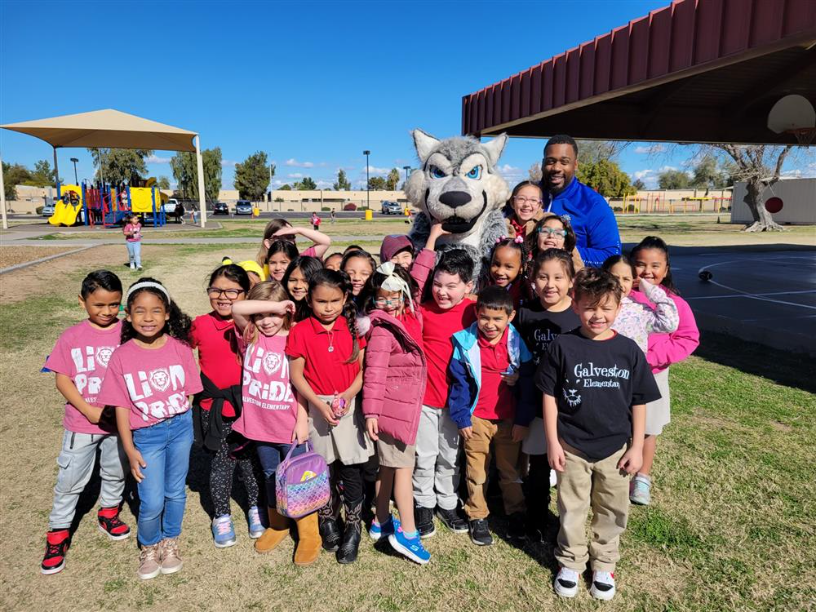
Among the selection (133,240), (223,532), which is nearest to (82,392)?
(223,532)

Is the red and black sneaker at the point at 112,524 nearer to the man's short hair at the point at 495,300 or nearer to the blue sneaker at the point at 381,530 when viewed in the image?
the blue sneaker at the point at 381,530

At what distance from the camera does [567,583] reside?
256 cm

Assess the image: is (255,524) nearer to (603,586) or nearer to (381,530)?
(381,530)

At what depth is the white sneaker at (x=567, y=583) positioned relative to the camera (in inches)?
100

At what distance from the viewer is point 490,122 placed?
8891 mm

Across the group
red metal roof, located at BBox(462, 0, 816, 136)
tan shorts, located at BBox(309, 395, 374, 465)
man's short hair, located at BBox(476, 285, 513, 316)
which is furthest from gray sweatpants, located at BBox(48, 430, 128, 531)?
red metal roof, located at BBox(462, 0, 816, 136)

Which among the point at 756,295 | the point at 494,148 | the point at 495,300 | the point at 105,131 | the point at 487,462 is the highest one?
the point at 105,131

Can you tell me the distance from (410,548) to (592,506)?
944 millimetres

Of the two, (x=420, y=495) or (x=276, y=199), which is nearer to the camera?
(x=420, y=495)

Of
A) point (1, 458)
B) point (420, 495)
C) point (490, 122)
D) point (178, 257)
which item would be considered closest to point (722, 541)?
point (420, 495)

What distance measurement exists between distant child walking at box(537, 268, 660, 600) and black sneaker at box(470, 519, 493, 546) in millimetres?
452

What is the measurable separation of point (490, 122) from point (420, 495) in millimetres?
7255

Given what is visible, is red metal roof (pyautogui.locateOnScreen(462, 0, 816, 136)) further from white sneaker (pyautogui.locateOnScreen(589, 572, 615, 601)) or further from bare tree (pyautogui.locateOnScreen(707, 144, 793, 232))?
bare tree (pyautogui.locateOnScreen(707, 144, 793, 232))

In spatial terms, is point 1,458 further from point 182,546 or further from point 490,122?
point 490,122
